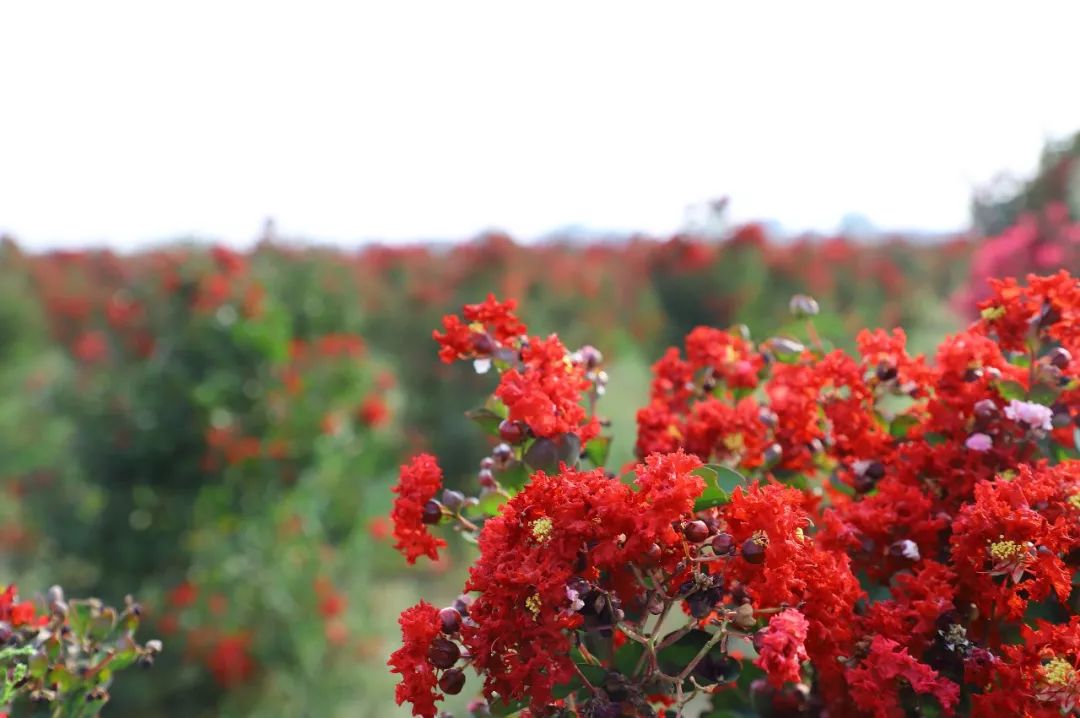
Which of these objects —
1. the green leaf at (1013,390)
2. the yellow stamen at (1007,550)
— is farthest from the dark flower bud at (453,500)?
the green leaf at (1013,390)

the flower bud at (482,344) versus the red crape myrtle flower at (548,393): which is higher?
the flower bud at (482,344)

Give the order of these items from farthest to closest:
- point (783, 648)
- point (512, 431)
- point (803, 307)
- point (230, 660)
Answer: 1. point (230, 660)
2. point (803, 307)
3. point (512, 431)
4. point (783, 648)

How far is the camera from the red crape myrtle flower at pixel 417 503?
1011 millimetres

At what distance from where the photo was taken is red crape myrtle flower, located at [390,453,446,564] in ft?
3.32

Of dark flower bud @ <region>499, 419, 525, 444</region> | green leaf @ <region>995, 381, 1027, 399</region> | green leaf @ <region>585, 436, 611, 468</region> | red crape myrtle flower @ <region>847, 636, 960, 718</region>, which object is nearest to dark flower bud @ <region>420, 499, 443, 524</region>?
dark flower bud @ <region>499, 419, 525, 444</region>

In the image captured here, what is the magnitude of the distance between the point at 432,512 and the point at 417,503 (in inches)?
0.9

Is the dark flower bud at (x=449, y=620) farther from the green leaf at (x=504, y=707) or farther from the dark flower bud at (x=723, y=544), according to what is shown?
the dark flower bud at (x=723, y=544)

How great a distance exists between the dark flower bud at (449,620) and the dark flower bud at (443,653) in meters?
0.01

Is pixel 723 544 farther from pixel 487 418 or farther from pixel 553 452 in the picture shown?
pixel 487 418

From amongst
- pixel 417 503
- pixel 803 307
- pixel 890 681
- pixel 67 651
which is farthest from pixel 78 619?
pixel 803 307

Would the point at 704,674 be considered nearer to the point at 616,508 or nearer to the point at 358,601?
the point at 616,508

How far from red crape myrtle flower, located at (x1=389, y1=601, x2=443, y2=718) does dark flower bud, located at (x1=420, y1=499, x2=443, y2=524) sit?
154 mm

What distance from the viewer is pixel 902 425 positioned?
122cm

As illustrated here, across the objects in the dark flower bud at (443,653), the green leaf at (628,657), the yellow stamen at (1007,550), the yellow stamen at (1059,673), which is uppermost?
the yellow stamen at (1007,550)
